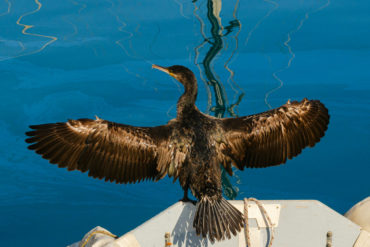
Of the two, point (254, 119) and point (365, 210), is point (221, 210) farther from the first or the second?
point (365, 210)

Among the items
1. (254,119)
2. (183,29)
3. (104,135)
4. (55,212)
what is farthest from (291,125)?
(183,29)

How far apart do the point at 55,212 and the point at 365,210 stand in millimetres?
4065

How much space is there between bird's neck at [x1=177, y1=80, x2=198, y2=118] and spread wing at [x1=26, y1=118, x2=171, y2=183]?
179mm

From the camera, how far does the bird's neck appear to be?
14.7 feet

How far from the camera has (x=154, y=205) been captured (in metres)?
7.35

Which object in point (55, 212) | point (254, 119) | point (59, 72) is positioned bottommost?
point (55, 212)

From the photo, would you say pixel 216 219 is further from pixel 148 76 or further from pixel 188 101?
pixel 148 76

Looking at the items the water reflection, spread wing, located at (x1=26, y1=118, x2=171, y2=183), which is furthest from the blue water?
spread wing, located at (x1=26, y1=118, x2=171, y2=183)

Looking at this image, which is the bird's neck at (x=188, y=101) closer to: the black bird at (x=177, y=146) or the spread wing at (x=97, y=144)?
the black bird at (x=177, y=146)

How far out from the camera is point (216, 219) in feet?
13.2

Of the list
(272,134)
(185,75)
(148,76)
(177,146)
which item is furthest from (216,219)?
(148,76)

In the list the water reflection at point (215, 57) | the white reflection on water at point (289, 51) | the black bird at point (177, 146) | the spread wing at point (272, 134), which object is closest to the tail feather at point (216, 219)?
the black bird at point (177, 146)

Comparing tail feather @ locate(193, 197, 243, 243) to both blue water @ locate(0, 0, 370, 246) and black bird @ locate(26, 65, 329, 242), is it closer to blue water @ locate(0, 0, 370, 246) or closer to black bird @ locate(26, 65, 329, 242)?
black bird @ locate(26, 65, 329, 242)

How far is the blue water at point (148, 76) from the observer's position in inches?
293
